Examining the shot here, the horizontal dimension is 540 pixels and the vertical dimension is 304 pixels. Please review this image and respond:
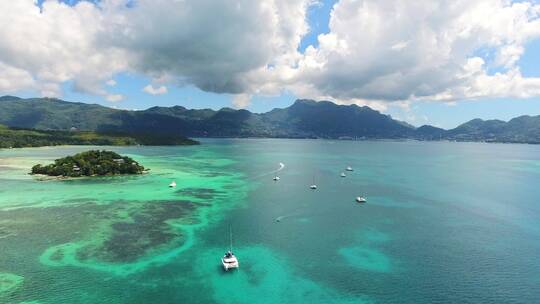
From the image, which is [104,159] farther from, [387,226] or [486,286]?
[486,286]

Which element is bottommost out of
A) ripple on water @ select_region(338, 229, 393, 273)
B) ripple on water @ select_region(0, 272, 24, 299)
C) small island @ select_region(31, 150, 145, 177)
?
ripple on water @ select_region(338, 229, 393, 273)

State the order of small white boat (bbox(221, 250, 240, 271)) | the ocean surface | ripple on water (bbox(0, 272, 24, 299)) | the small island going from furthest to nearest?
the small island → small white boat (bbox(221, 250, 240, 271)) → the ocean surface → ripple on water (bbox(0, 272, 24, 299))

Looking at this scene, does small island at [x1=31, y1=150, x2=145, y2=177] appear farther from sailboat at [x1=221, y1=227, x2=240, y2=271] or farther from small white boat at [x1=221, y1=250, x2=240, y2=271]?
small white boat at [x1=221, y1=250, x2=240, y2=271]

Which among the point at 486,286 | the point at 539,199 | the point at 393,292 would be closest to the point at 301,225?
the point at 393,292

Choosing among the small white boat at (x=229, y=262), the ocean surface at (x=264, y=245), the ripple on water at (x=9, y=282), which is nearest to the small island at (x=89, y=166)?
the ocean surface at (x=264, y=245)

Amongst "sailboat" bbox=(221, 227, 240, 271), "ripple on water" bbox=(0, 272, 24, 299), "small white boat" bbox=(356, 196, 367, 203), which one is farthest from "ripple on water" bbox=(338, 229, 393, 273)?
"ripple on water" bbox=(0, 272, 24, 299)

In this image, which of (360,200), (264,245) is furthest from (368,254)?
(360,200)

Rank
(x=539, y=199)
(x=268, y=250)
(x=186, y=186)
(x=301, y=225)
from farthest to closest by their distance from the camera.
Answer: (x=186, y=186) < (x=539, y=199) < (x=301, y=225) < (x=268, y=250)
